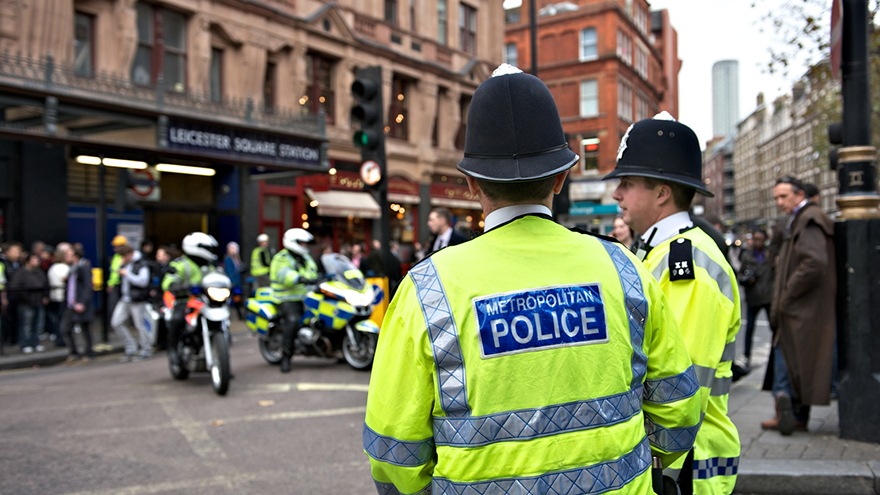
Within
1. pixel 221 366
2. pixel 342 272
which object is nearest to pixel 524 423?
pixel 221 366

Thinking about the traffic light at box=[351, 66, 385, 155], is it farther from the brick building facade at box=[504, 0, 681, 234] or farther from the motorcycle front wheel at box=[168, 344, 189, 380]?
the brick building facade at box=[504, 0, 681, 234]

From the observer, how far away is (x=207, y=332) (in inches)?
316

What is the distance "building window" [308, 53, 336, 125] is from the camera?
2225cm

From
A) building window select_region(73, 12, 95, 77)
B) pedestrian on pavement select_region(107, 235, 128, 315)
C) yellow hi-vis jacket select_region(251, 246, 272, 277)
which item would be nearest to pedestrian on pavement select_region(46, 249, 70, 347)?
pedestrian on pavement select_region(107, 235, 128, 315)

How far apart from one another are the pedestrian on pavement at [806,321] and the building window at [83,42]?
15919 mm

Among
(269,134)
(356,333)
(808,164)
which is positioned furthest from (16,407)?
(808,164)

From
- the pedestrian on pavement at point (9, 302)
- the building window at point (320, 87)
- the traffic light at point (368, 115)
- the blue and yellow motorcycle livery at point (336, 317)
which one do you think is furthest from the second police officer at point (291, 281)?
the building window at point (320, 87)

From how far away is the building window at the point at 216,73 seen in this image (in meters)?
19.3

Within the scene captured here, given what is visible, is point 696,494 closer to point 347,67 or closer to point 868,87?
point 868,87

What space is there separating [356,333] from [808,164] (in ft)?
286

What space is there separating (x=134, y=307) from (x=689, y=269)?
10.9 metres

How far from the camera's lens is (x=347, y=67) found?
2320 centimetres

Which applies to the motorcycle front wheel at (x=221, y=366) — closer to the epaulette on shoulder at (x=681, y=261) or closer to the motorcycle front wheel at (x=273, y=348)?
the motorcycle front wheel at (x=273, y=348)

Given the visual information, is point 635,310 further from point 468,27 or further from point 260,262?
point 468,27
